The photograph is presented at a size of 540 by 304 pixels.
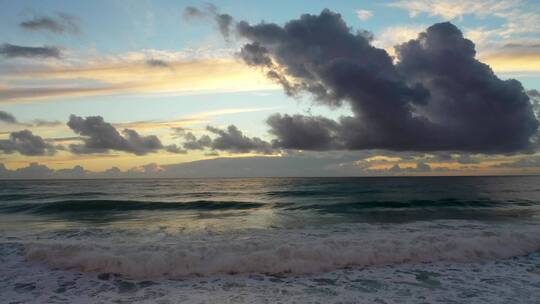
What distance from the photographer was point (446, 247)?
15.4 meters

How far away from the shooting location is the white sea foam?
1302cm

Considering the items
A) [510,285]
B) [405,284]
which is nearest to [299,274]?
[405,284]

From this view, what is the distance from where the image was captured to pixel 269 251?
14.2 m

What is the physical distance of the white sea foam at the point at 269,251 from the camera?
1302cm

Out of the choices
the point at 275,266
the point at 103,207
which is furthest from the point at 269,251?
the point at 103,207

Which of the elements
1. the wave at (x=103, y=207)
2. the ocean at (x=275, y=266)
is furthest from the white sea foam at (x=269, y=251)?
the wave at (x=103, y=207)

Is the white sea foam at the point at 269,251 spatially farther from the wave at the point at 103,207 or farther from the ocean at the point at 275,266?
the wave at the point at 103,207

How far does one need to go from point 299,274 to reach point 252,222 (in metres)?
12.2

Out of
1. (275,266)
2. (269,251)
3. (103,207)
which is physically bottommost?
(103,207)

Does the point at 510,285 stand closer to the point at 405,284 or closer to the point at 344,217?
Result: the point at 405,284

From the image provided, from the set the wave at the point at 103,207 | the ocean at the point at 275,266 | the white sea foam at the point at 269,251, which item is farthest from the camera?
the wave at the point at 103,207

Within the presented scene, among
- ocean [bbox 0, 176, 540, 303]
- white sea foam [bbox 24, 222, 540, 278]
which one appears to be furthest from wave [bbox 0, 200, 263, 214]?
white sea foam [bbox 24, 222, 540, 278]

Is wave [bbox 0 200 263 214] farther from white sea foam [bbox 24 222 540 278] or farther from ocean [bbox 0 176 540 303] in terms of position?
white sea foam [bbox 24 222 540 278]

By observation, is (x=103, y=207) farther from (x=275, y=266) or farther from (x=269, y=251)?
(x=275, y=266)
